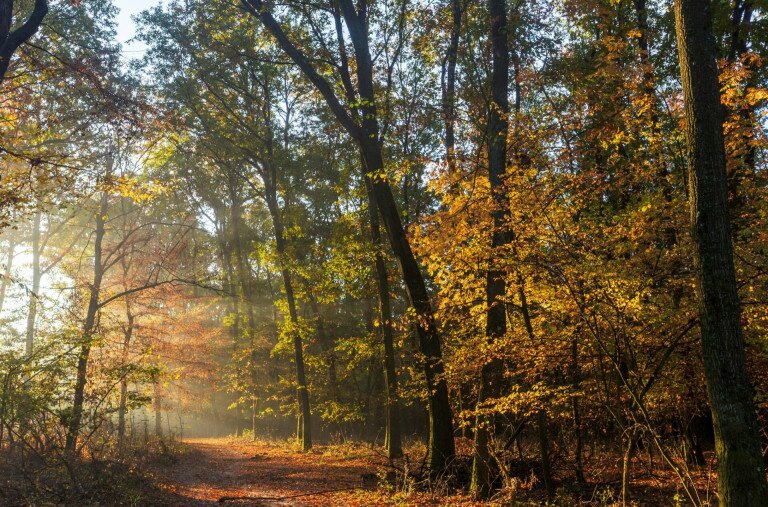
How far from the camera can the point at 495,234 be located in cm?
893

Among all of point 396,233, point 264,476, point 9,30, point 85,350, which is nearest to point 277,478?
point 264,476

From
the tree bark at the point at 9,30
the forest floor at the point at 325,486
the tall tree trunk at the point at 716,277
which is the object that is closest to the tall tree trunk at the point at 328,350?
the forest floor at the point at 325,486

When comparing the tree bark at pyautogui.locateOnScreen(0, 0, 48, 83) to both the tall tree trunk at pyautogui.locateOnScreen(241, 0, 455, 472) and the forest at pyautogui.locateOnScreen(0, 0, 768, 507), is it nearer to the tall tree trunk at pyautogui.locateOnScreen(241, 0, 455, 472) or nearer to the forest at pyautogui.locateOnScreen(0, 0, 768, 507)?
the forest at pyautogui.locateOnScreen(0, 0, 768, 507)

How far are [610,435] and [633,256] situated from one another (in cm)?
472

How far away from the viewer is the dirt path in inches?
392

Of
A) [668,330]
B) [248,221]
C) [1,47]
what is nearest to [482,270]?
[668,330]

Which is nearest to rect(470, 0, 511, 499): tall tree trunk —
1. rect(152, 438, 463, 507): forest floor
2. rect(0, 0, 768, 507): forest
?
rect(0, 0, 768, 507): forest

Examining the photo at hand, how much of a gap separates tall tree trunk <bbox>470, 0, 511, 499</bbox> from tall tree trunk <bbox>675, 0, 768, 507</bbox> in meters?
3.20

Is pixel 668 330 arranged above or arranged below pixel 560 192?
below

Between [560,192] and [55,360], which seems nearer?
[560,192]

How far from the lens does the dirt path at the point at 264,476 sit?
9.95 meters

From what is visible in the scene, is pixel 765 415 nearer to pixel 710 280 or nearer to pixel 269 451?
pixel 710 280

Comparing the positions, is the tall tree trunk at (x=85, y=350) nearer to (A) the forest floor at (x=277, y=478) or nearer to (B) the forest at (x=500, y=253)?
(B) the forest at (x=500, y=253)

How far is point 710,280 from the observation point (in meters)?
5.26
